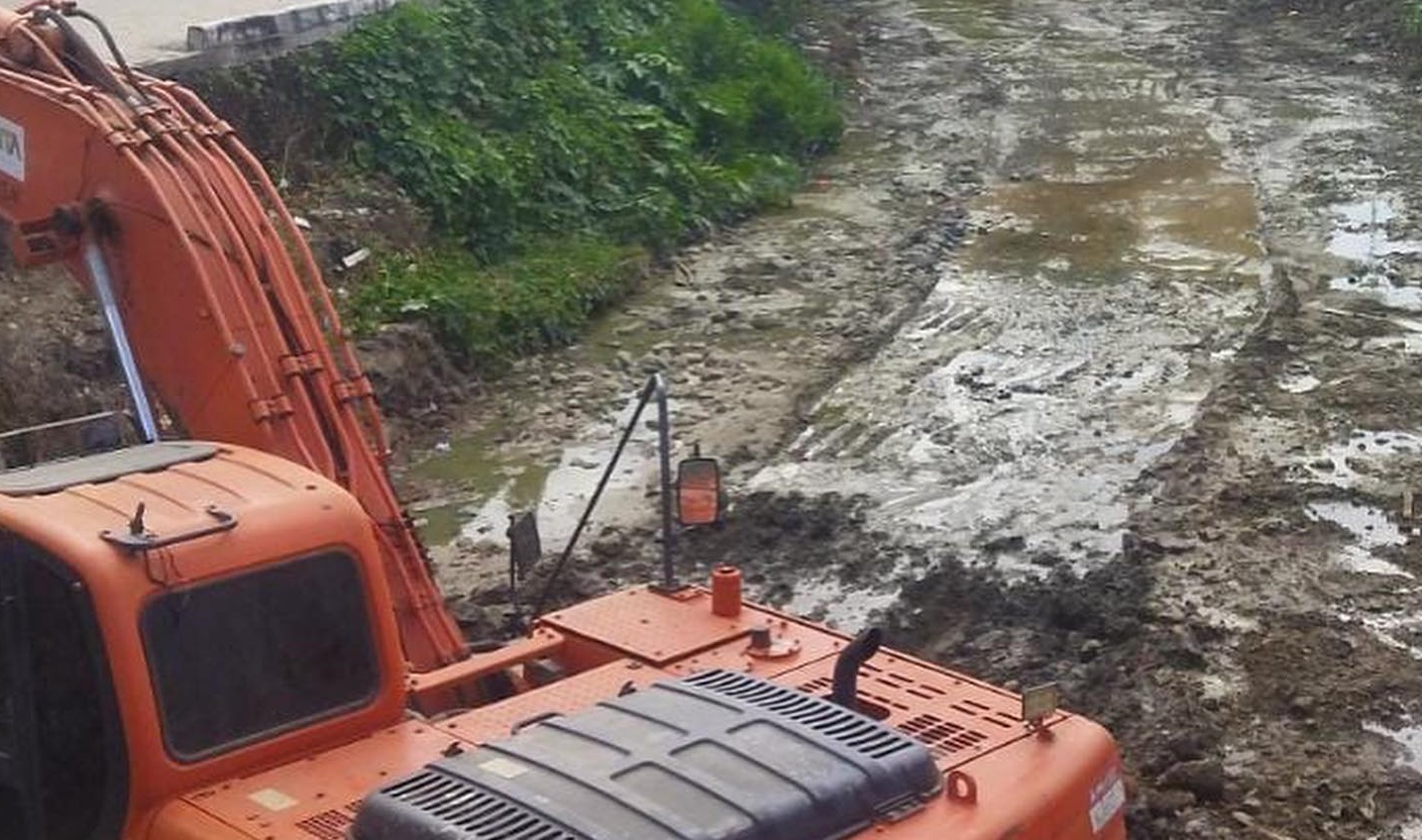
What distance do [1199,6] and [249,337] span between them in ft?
82.5

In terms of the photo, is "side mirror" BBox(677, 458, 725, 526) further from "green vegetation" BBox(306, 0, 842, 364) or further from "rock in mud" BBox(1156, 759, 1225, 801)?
"green vegetation" BBox(306, 0, 842, 364)

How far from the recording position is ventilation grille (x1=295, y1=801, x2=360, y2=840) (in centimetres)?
471

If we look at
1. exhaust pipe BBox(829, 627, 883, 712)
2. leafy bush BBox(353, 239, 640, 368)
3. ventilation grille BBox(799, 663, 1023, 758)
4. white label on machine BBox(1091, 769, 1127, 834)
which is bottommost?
leafy bush BBox(353, 239, 640, 368)

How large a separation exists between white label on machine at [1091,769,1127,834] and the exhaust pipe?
0.62m

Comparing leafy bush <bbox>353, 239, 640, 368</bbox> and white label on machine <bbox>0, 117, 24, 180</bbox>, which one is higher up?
white label on machine <bbox>0, 117, 24, 180</bbox>

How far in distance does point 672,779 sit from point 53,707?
156 centimetres

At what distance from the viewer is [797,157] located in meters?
20.3

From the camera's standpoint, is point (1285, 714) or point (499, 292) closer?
point (1285, 714)

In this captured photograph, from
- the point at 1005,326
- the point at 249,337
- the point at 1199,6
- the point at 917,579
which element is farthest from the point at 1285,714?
the point at 1199,6

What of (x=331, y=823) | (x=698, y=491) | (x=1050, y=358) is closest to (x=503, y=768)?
(x=331, y=823)

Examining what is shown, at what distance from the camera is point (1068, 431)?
12.8 metres

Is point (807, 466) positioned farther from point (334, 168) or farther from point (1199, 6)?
point (1199, 6)

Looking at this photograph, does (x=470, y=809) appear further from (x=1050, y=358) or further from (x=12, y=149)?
(x=1050, y=358)

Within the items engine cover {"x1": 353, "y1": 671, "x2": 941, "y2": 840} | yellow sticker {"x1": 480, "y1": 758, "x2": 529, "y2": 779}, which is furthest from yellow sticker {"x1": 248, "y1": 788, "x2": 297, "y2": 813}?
yellow sticker {"x1": 480, "y1": 758, "x2": 529, "y2": 779}
